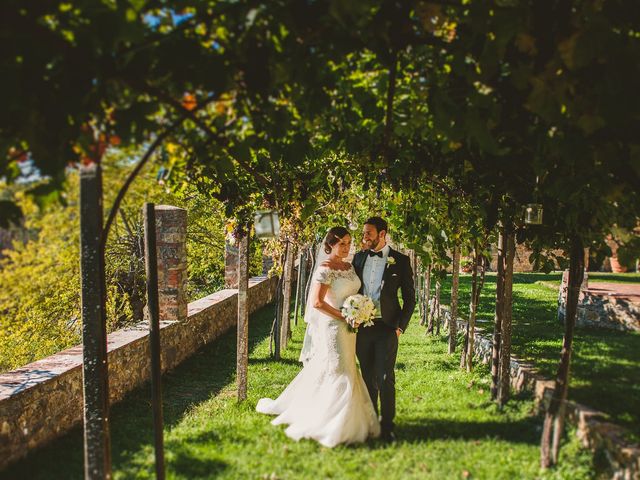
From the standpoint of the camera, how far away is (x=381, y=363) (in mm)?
5238

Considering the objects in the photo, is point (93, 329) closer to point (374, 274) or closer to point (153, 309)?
point (153, 309)

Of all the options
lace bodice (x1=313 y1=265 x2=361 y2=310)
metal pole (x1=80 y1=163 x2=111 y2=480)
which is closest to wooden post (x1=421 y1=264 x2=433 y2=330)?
lace bodice (x1=313 y1=265 x2=361 y2=310)

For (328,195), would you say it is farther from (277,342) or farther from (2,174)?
(2,174)

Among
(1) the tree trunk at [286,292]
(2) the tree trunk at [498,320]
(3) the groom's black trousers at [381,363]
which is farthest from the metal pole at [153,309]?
(1) the tree trunk at [286,292]

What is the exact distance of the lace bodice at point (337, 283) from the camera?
562 centimetres

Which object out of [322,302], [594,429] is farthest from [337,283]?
[594,429]

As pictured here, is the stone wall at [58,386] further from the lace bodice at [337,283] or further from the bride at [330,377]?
the lace bodice at [337,283]

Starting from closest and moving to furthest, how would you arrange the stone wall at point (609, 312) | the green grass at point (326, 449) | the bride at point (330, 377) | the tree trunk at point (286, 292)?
the green grass at point (326, 449) < the bride at point (330, 377) < the stone wall at point (609, 312) < the tree trunk at point (286, 292)

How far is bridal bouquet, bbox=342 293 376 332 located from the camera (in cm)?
516

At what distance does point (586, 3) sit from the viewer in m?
2.42

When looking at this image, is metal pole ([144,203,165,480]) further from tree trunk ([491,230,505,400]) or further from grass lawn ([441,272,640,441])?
tree trunk ([491,230,505,400])

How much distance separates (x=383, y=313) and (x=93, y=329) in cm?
274

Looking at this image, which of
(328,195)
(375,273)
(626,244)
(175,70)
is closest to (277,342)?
(328,195)

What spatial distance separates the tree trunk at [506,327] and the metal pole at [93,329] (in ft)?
12.4
